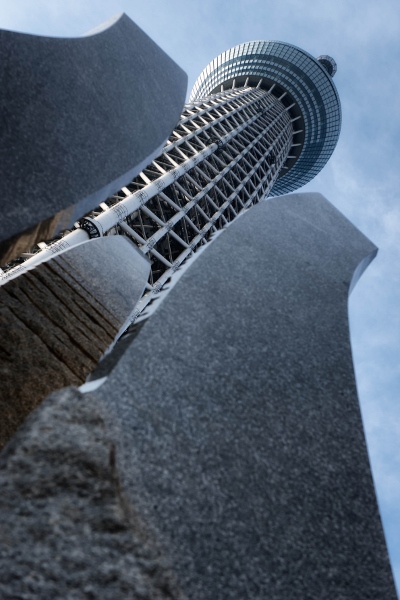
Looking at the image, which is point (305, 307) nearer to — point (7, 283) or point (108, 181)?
point (108, 181)

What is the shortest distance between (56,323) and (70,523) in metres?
4.24

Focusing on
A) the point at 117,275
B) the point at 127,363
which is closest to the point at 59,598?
the point at 127,363

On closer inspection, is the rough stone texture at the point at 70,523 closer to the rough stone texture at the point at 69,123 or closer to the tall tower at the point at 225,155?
the rough stone texture at the point at 69,123

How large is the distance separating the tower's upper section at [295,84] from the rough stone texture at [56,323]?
235 ft

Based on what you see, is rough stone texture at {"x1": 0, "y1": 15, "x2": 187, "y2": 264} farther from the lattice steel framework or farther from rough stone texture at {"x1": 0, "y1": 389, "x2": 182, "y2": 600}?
the lattice steel framework

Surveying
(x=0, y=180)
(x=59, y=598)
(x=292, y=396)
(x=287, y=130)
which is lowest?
(x=59, y=598)

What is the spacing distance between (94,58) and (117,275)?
413 centimetres

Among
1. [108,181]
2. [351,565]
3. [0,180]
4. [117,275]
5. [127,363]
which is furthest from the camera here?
[117,275]

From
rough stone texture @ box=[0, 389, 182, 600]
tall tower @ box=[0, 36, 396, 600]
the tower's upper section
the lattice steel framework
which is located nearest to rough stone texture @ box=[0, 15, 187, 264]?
tall tower @ box=[0, 36, 396, 600]

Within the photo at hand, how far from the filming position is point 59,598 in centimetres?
189

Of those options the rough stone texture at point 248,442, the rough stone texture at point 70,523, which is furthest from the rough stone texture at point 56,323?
the rough stone texture at point 70,523

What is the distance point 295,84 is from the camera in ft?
236

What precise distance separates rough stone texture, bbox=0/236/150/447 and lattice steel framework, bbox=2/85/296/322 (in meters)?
7.45

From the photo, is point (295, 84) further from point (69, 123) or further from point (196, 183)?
point (69, 123)
